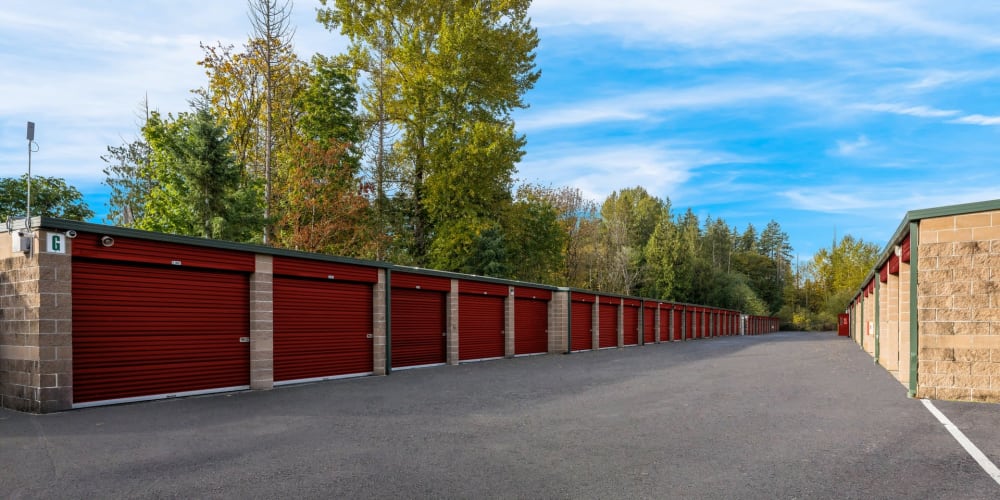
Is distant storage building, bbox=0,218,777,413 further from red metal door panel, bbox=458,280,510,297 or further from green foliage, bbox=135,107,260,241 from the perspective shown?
green foliage, bbox=135,107,260,241

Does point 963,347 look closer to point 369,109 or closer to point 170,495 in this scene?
point 170,495

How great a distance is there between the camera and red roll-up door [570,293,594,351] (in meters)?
29.8

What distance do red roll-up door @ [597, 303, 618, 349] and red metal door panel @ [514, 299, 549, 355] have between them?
5.32 meters

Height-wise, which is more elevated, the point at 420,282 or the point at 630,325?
the point at 420,282

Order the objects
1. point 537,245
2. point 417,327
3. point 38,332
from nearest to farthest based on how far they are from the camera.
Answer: point 38,332, point 417,327, point 537,245

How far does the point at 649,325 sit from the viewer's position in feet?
136

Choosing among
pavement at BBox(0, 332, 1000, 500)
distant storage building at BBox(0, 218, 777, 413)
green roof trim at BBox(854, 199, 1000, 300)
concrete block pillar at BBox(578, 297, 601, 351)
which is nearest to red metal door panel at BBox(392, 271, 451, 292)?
distant storage building at BBox(0, 218, 777, 413)

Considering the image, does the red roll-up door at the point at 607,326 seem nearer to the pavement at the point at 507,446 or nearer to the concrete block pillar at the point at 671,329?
the concrete block pillar at the point at 671,329

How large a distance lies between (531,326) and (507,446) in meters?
19.6

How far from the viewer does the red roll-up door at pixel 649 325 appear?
132ft

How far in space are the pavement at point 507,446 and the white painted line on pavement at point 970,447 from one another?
0.32ft

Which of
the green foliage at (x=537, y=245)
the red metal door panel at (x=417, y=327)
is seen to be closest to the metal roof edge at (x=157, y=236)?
the red metal door panel at (x=417, y=327)

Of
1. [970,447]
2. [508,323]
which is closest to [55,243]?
[970,447]

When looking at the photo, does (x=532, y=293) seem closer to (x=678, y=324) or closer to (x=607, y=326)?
(x=607, y=326)
